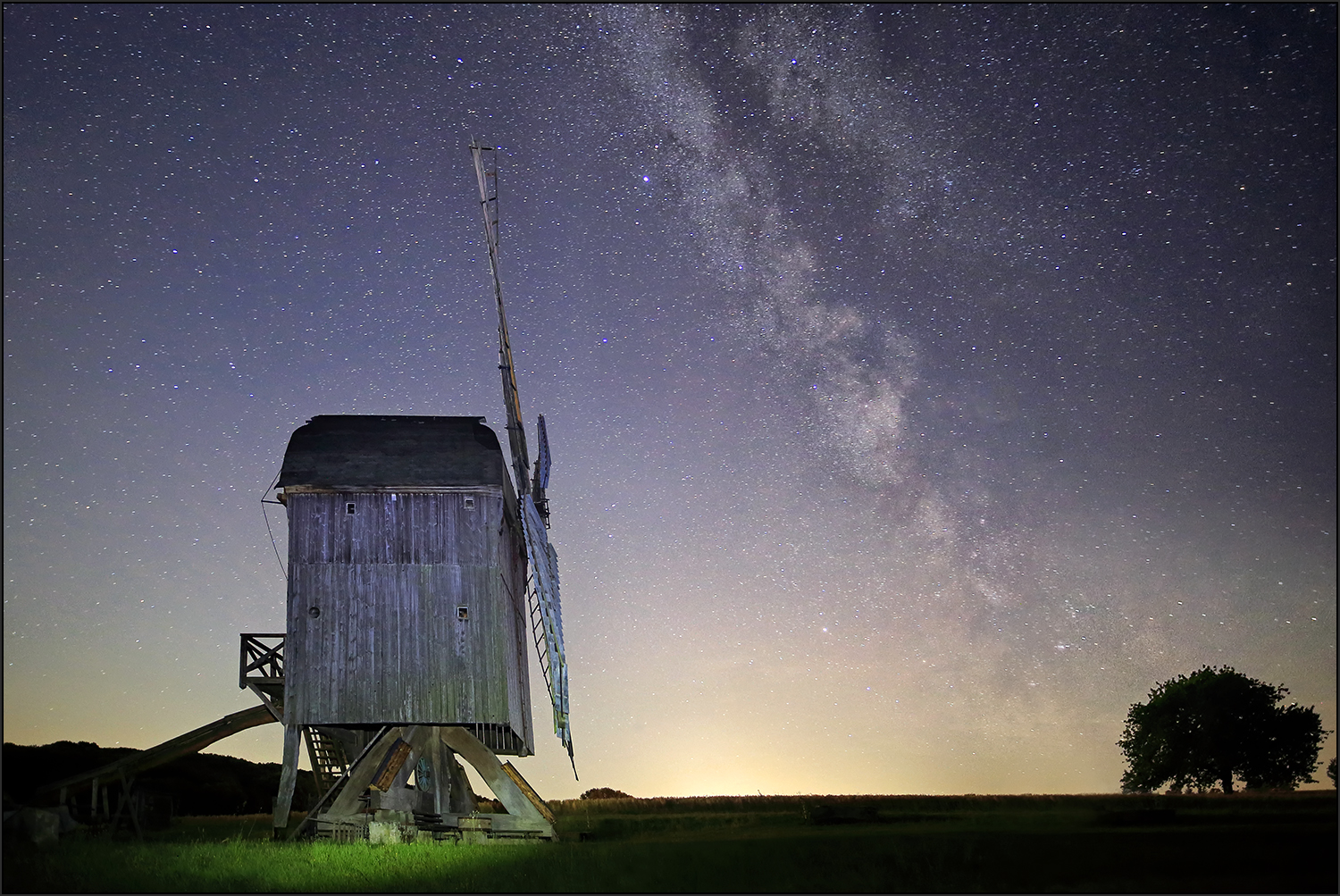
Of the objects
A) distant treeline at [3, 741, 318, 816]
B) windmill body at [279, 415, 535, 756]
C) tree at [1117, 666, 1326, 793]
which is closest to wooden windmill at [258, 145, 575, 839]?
windmill body at [279, 415, 535, 756]

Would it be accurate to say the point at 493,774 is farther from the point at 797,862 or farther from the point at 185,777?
the point at 185,777

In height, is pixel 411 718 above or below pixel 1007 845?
above

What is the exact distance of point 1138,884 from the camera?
15.1 metres

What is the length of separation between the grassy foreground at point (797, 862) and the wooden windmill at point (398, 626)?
230 centimetres

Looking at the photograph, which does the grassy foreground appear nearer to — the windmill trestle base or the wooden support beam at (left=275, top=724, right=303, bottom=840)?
the wooden support beam at (left=275, top=724, right=303, bottom=840)

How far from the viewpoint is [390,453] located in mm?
25531

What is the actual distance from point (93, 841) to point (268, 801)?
91.7 feet

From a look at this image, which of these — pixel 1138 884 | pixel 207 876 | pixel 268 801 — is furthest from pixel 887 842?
pixel 268 801

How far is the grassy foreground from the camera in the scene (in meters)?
16.0

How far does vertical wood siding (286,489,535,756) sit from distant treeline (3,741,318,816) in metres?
19.0

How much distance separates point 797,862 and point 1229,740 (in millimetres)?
40065

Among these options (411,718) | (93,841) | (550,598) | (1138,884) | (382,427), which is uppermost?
(382,427)

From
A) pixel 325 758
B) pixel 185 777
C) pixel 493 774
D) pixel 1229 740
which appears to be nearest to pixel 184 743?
pixel 325 758

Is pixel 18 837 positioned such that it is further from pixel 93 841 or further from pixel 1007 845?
pixel 1007 845
